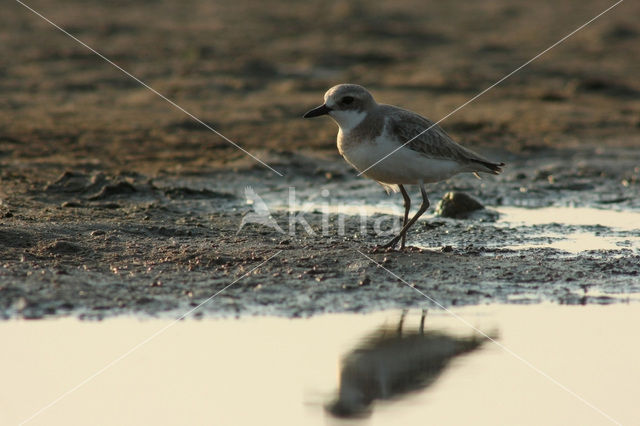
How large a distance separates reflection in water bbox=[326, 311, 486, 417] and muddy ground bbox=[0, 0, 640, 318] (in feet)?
2.13

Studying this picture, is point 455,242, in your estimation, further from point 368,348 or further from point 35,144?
point 35,144

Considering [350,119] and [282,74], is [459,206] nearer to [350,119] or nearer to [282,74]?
[350,119]

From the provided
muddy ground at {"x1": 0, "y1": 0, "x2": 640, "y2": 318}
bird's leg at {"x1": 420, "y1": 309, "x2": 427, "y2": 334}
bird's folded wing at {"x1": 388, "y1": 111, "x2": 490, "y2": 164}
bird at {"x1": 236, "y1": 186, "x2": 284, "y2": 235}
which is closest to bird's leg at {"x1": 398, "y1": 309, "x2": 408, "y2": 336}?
bird's leg at {"x1": 420, "y1": 309, "x2": 427, "y2": 334}

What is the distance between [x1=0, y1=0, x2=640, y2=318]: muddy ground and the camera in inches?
279

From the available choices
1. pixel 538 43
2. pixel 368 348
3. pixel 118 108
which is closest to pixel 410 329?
pixel 368 348

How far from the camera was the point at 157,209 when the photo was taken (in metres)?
9.45

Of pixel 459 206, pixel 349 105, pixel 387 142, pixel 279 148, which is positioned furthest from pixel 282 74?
pixel 387 142

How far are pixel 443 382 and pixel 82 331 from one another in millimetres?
2262

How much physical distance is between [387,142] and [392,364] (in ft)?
7.95

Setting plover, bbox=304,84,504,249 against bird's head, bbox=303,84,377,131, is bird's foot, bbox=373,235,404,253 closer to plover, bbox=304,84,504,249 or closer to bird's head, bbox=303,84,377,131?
plover, bbox=304,84,504,249

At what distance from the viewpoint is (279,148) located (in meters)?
12.7

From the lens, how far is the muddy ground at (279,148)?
7.09 metres

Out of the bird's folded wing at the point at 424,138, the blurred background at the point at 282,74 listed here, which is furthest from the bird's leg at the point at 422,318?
the blurred background at the point at 282,74

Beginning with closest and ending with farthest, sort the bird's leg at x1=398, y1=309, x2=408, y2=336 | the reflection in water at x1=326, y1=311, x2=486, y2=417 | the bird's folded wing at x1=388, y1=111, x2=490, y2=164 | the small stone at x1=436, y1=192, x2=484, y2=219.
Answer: the reflection in water at x1=326, y1=311, x2=486, y2=417, the bird's leg at x1=398, y1=309, x2=408, y2=336, the bird's folded wing at x1=388, y1=111, x2=490, y2=164, the small stone at x1=436, y1=192, x2=484, y2=219
